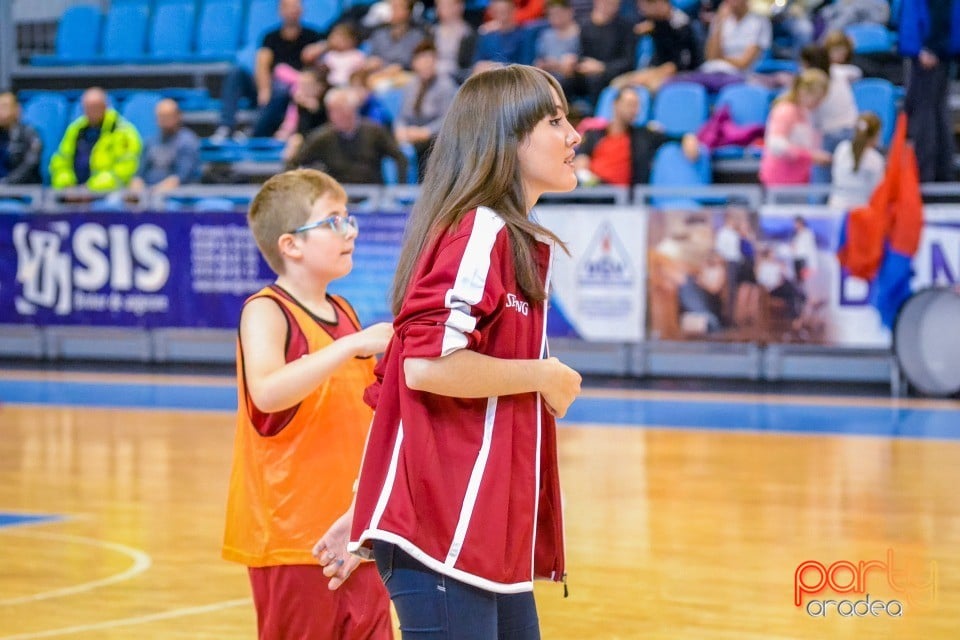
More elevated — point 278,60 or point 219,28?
point 219,28

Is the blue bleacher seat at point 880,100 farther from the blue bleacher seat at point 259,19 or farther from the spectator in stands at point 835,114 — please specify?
the blue bleacher seat at point 259,19

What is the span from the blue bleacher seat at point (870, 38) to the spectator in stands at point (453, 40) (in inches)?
148

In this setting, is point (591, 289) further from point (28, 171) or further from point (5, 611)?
point (5, 611)

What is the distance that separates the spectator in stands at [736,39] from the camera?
1417 centimetres

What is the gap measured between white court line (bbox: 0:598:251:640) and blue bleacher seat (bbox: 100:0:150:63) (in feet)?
48.1

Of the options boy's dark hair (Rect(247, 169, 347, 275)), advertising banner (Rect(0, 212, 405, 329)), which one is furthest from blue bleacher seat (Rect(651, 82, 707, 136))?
boy's dark hair (Rect(247, 169, 347, 275))


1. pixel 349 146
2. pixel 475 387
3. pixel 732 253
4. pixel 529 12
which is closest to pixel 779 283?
pixel 732 253

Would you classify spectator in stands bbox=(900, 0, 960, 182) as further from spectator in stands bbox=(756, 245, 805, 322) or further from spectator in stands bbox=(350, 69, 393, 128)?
spectator in stands bbox=(350, 69, 393, 128)

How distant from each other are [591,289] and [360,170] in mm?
2595

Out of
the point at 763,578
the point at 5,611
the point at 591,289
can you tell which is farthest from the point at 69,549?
the point at 591,289

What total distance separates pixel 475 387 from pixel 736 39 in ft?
40.7

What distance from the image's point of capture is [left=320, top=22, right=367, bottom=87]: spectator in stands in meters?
15.7

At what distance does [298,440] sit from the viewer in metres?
3.63

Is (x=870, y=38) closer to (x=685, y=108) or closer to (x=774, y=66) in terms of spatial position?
(x=774, y=66)
